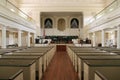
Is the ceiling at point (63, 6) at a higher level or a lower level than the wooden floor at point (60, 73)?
higher

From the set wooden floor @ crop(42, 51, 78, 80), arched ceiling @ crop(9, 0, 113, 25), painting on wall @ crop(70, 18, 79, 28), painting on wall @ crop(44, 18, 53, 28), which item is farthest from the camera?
painting on wall @ crop(44, 18, 53, 28)

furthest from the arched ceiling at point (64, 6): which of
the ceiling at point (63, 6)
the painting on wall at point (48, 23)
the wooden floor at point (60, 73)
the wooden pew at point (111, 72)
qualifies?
the wooden pew at point (111, 72)

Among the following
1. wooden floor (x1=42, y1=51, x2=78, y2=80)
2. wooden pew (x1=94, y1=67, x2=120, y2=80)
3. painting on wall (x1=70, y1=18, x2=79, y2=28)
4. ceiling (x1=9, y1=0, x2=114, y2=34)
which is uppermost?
ceiling (x1=9, y1=0, x2=114, y2=34)

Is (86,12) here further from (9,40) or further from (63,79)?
(63,79)

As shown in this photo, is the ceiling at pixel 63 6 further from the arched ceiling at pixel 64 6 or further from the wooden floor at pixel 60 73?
the wooden floor at pixel 60 73

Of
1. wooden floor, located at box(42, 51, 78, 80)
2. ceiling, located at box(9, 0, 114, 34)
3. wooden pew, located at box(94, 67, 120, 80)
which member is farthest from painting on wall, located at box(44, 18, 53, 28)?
wooden pew, located at box(94, 67, 120, 80)

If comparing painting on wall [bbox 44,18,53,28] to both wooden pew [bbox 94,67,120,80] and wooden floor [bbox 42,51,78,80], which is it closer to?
wooden floor [bbox 42,51,78,80]

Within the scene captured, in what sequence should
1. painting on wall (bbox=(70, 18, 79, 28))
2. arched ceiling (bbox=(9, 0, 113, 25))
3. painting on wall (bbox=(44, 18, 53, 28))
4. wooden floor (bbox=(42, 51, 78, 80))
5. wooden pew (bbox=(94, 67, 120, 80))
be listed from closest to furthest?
1. wooden pew (bbox=(94, 67, 120, 80))
2. wooden floor (bbox=(42, 51, 78, 80))
3. arched ceiling (bbox=(9, 0, 113, 25))
4. painting on wall (bbox=(70, 18, 79, 28))
5. painting on wall (bbox=(44, 18, 53, 28))

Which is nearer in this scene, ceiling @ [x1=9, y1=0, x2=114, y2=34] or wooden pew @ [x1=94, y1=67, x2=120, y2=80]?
wooden pew @ [x1=94, y1=67, x2=120, y2=80]

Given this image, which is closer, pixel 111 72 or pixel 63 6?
pixel 111 72

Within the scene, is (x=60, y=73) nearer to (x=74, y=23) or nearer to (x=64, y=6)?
(x=64, y=6)

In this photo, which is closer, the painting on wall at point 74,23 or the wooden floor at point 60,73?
the wooden floor at point 60,73

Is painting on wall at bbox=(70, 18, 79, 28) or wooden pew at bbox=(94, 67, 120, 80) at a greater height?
painting on wall at bbox=(70, 18, 79, 28)

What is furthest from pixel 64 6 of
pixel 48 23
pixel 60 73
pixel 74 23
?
pixel 60 73
